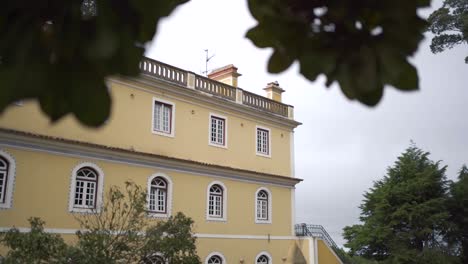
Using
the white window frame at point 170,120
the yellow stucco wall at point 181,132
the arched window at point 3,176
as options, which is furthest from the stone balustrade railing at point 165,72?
the arched window at point 3,176

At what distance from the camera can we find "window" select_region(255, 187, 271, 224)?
19141 millimetres

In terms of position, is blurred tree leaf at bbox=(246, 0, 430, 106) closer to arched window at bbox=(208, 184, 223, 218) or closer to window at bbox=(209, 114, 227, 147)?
arched window at bbox=(208, 184, 223, 218)

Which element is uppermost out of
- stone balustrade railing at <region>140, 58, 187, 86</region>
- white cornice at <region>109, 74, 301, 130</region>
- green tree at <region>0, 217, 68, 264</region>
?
stone balustrade railing at <region>140, 58, 187, 86</region>

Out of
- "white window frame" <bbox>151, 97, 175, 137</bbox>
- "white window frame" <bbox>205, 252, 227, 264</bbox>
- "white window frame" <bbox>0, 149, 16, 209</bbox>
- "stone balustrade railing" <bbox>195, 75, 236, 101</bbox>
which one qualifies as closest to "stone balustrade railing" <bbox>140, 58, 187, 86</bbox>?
"stone balustrade railing" <bbox>195, 75, 236, 101</bbox>

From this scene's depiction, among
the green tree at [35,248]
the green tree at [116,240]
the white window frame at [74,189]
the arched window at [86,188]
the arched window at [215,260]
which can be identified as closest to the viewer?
the green tree at [35,248]

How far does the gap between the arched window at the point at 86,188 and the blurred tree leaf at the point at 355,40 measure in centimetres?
1316

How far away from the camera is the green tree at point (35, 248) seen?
9125 millimetres

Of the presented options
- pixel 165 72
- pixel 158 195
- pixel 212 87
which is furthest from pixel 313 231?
pixel 165 72

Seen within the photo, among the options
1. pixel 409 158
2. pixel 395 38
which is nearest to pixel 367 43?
pixel 395 38

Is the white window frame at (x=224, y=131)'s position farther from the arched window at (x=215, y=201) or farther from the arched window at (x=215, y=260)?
the arched window at (x=215, y=260)

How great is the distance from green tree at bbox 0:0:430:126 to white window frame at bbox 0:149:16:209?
40.3 feet

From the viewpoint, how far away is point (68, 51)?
0.96 meters

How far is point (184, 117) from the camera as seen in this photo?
17.2 metres

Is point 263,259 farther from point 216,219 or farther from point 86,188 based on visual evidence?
point 86,188
